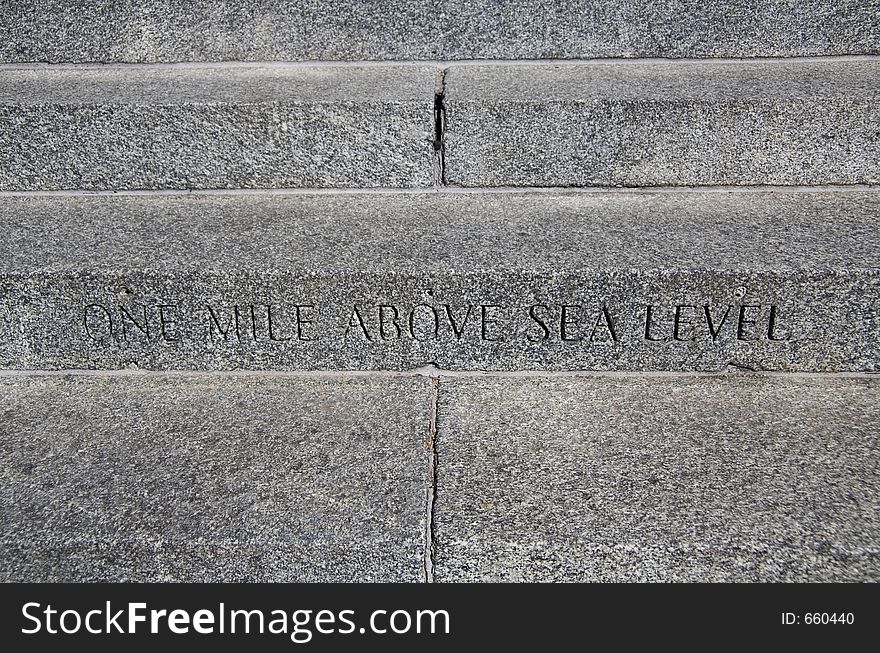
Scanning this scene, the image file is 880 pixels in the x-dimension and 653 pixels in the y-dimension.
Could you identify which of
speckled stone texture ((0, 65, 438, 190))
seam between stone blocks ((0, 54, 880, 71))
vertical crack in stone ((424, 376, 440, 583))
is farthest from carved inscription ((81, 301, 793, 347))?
seam between stone blocks ((0, 54, 880, 71))

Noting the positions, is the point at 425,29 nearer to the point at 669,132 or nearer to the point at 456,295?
the point at 669,132

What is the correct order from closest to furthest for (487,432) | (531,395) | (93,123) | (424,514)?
(424,514)
(487,432)
(531,395)
(93,123)

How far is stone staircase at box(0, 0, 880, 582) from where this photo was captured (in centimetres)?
106

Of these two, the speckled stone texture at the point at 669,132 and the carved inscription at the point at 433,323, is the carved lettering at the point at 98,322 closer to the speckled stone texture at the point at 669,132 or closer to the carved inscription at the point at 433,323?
the carved inscription at the point at 433,323

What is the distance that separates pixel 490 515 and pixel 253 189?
1021 millimetres

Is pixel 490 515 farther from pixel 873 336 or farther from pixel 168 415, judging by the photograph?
pixel 873 336

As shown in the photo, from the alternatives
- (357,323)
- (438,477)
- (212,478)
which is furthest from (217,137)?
(438,477)

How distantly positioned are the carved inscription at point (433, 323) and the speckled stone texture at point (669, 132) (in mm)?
436

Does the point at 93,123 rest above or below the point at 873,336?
above

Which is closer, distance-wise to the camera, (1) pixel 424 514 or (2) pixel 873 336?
(1) pixel 424 514

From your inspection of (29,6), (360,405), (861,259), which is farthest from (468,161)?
(29,6)

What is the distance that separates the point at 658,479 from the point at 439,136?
0.92 meters

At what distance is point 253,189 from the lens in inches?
66.6

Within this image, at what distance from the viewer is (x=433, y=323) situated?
1.39 metres
